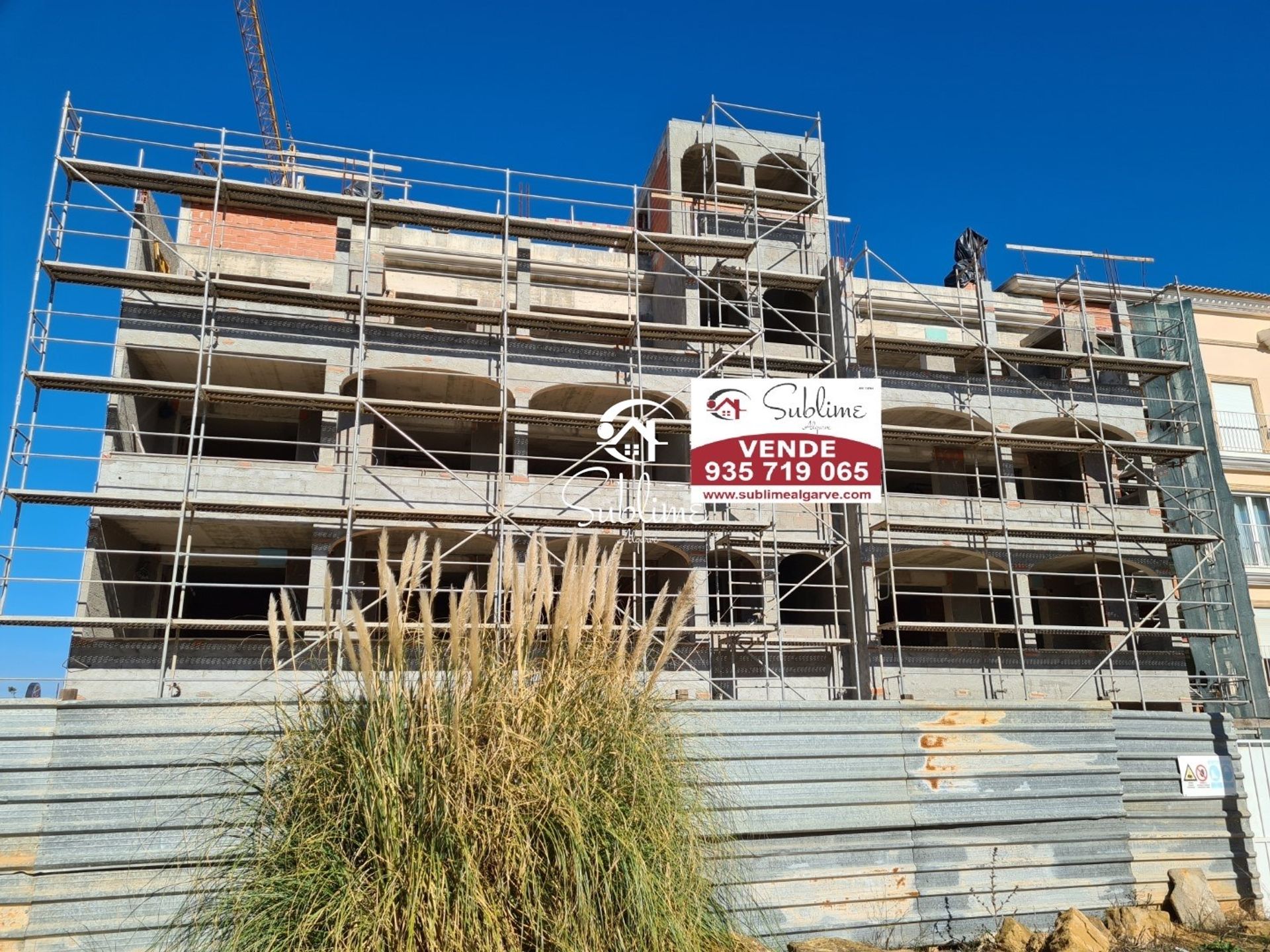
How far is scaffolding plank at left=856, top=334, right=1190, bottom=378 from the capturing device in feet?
65.1

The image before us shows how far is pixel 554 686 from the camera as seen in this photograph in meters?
5.57

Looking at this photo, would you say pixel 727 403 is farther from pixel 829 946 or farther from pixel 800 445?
Answer: pixel 829 946

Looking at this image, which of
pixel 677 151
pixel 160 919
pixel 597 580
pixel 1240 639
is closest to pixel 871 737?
pixel 597 580

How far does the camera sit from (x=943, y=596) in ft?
69.8

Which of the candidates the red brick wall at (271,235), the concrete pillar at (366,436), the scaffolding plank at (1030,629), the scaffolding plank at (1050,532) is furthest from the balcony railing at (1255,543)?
the red brick wall at (271,235)

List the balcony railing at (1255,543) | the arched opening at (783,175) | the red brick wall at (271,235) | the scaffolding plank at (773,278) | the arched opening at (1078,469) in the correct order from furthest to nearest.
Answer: the arched opening at (783,175)
the balcony railing at (1255,543)
the arched opening at (1078,469)
the red brick wall at (271,235)
the scaffolding plank at (773,278)

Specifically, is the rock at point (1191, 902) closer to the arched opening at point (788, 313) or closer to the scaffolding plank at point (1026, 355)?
the scaffolding plank at point (1026, 355)

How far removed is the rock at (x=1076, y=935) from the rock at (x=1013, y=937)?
0.54ft

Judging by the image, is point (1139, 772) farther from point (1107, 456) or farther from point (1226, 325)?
point (1226, 325)

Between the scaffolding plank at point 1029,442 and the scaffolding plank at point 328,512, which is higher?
the scaffolding plank at point 1029,442

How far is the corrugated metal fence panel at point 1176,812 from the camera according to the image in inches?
365

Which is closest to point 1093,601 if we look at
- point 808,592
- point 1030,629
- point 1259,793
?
point 1030,629

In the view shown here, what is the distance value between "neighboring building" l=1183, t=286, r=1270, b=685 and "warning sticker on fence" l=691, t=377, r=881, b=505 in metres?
13.5

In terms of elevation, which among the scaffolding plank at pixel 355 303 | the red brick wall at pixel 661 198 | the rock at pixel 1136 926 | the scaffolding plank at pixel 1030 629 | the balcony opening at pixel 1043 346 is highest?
the red brick wall at pixel 661 198
